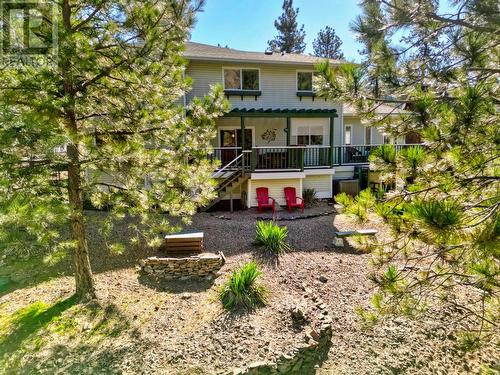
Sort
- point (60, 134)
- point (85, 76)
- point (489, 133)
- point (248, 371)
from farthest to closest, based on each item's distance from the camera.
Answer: point (85, 76) → point (248, 371) → point (60, 134) → point (489, 133)

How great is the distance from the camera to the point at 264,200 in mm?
11312

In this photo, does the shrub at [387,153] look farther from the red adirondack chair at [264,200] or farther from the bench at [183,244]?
the red adirondack chair at [264,200]

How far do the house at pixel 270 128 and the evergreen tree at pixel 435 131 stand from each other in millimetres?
7706

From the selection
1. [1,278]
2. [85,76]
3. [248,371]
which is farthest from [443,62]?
[1,278]

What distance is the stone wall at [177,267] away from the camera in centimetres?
616

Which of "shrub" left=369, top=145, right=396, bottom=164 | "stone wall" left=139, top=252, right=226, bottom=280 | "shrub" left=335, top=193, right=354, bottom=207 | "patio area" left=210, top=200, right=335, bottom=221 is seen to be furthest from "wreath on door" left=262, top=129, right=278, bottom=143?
"shrub" left=369, top=145, right=396, bottom=164

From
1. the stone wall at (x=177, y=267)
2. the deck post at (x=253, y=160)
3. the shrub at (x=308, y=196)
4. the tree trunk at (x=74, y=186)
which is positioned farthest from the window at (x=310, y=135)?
the tree trunk at (x=74, y=186)

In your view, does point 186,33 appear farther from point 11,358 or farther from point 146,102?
point 11,358

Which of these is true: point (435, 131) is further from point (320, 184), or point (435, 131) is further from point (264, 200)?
point (320, 184)

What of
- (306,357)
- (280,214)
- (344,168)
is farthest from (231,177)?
(306,357)

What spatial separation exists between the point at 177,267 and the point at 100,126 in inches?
128

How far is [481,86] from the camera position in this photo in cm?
222

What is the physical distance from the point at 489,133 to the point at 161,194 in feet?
14.2
